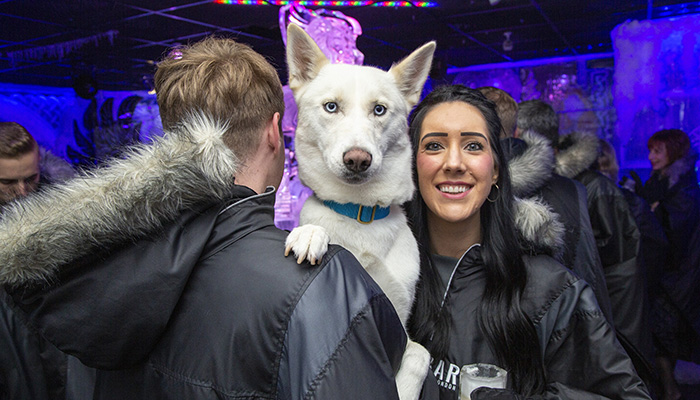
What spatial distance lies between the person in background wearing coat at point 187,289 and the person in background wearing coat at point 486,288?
2.04 ft

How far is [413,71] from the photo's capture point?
204 centimetres

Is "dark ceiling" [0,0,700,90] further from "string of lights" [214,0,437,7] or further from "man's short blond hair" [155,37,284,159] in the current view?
"man's short blond hair" [155,37,284,159]

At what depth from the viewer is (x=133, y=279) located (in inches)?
36.7

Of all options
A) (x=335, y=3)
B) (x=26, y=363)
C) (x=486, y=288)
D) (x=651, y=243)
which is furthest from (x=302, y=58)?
(x=335, y=3)

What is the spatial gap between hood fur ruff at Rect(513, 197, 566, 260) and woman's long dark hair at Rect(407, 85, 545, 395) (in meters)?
0.05

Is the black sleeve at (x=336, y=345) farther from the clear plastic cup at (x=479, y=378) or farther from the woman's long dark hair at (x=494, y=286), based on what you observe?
the woman's long dark hair at (x=494, y=286)

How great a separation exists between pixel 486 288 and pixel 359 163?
63 cm

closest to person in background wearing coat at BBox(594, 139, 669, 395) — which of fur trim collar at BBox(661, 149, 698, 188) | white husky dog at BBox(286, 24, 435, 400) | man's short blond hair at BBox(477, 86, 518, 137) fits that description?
fur trim collar at BBox(661, 149, 698, 188)

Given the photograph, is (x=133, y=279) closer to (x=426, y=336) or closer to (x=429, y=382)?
(x=429, y=382)

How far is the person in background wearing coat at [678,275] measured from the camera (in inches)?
163

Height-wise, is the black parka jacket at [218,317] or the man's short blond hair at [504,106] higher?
the man's short blond hair at [504,106]

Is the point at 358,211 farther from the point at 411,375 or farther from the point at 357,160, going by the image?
the point at 411,375

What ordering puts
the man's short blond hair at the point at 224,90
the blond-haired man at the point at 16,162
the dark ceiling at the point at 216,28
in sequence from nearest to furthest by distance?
the man's short blond hair at the point at 224,90, the blond-haired man at the point at 16,162, the dark ceiling at the point at 216,28

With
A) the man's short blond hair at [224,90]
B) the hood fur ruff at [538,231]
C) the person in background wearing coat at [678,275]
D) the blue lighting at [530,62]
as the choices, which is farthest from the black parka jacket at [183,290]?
the blue lighting at [530,62]
